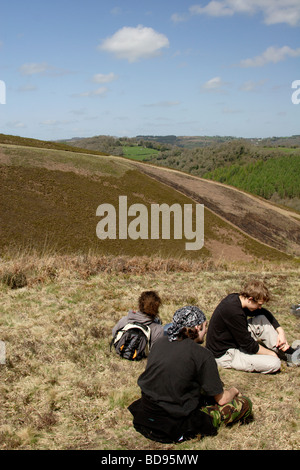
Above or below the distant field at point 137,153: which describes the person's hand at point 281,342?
below

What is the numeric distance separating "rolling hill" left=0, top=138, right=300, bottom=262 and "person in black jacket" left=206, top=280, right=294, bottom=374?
20895 millimetres

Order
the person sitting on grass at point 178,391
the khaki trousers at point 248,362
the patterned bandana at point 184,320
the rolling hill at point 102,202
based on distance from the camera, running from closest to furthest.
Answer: the person sitting on grass at point 178,391, the patterned bandana at point 184,320, the khaki trousers at point 248,362, the rolling hill at point 102,202

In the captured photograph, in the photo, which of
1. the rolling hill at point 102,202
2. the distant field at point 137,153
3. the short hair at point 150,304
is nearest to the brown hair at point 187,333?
the short hair at point 150,304

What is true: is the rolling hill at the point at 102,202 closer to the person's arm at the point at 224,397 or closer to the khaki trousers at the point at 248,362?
the khaki trousers at the point at 248,362

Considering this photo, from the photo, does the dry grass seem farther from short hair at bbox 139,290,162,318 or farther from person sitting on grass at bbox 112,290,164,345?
short hair at bbox 139,290,162,318

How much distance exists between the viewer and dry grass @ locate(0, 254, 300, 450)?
12.0 feet

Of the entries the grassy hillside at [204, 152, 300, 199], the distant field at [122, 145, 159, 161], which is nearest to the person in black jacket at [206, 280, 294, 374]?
the grassy hillside at [204, 152, 300, 199]

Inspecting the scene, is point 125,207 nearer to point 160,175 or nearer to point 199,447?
point 160,175

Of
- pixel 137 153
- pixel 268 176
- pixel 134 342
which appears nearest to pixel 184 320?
pixel 134 342

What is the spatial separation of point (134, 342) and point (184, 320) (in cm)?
171

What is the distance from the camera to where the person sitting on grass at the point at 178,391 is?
341 cm

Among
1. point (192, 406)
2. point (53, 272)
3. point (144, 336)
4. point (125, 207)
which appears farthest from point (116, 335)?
point (125, 207)

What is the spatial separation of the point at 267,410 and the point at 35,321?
4.14 metres

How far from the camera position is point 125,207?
142 ft
